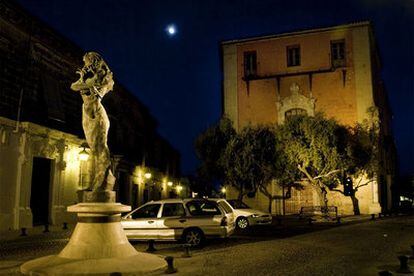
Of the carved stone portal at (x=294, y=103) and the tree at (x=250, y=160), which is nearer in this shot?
the tree at (x=250, y=160)

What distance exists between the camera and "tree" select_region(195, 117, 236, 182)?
28672mm

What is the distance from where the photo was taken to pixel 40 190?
19.9 meters

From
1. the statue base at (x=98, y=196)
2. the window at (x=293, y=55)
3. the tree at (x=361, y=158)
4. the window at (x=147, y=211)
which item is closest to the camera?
the statue base at (x=98, y=196)

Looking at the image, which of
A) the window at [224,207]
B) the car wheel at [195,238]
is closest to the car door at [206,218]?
the car wheel at [195,238]

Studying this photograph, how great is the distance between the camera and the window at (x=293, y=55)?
106 feet

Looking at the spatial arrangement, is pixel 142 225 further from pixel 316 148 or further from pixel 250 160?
pixel 316 148

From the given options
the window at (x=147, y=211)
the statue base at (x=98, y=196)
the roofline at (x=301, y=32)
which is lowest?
the window at (x=147, y=211)

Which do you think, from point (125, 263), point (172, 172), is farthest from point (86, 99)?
point (172, 172)

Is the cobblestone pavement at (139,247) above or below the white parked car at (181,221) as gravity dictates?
below

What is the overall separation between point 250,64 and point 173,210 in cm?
2231

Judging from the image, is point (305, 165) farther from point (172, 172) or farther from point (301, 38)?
point (172, 172)

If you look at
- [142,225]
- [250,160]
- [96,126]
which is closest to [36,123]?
[142,225]

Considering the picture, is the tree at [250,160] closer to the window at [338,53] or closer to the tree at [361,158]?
the tree at [361,158]

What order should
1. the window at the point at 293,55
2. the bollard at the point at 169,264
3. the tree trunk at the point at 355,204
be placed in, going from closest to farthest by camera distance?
the bollard at the point at 169,264
the tree trunk at the point at 355,204
the window at the point at 293,55
